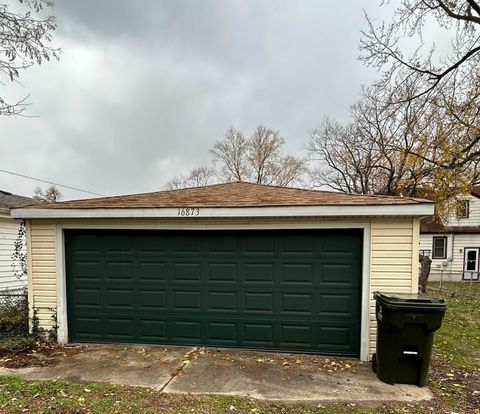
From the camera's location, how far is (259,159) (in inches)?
1232

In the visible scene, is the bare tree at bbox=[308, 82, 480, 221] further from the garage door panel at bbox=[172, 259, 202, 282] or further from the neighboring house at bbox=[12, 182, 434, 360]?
the garage door panel at bbox=[172, 259, 202, 282]

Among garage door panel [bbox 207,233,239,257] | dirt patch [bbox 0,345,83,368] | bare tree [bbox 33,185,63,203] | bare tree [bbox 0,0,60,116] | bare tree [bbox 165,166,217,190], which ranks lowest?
dirt patch [bbox 0,345,83,368]

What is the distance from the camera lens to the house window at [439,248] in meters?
20.2

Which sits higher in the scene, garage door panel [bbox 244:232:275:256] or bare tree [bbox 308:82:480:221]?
bare tree [bbox 308:82:480:221]

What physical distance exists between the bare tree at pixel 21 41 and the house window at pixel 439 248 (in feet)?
72.2

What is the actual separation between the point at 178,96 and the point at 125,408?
1281 cm

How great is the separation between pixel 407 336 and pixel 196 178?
33816 mm

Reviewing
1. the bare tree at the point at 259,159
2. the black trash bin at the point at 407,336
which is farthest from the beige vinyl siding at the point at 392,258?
the bare tree at the point at 259,159

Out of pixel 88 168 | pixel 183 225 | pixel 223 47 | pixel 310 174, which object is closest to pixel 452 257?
pixel 310 174

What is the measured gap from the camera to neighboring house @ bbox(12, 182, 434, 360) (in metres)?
5.21

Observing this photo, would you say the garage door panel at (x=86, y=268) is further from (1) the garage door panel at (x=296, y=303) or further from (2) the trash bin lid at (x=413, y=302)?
(2) the trash bin lid at (x=413, y=302)

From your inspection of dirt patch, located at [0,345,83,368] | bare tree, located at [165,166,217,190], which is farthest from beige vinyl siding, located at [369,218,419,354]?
bare tree, located at [165,166,217,190]

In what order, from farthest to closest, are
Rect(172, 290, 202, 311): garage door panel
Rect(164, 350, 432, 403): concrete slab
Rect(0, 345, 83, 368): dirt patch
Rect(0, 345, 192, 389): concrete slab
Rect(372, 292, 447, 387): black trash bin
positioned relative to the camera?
Rect(172, 290, 202, 311): garage door panel < Rect(0, 345, 83, 368): dirt patch < Rect(0, 345, 192, 389): concrete slab < Rect(372, 292, 447, 387): black trash bin < Rect(164, 350, 432, 403): concrete slab

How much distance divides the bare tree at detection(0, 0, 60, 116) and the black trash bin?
6.74 m
